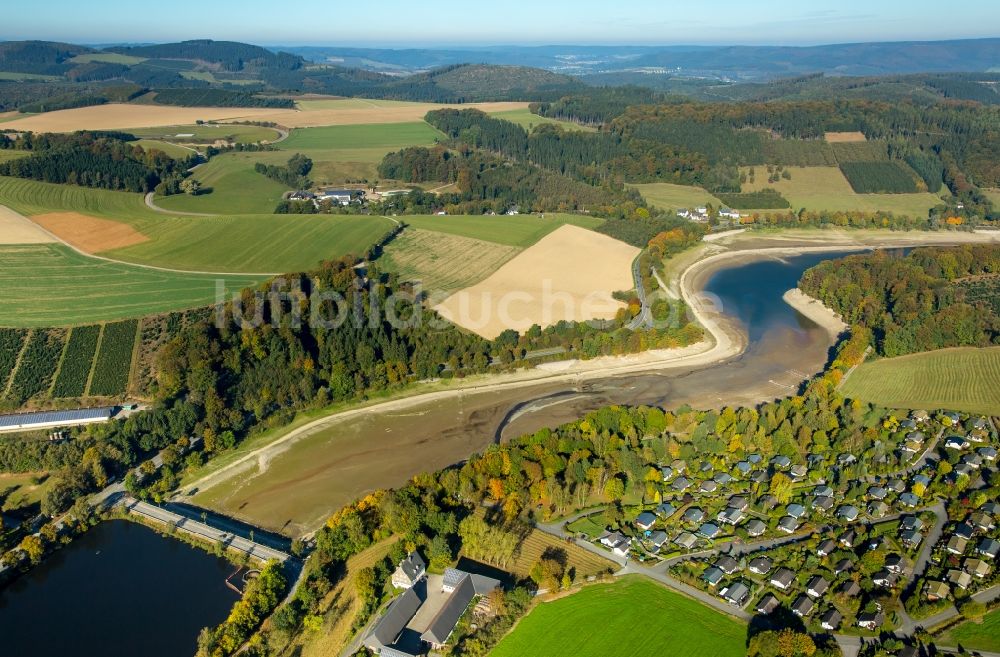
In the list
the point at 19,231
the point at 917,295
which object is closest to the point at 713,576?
the point at 917,295

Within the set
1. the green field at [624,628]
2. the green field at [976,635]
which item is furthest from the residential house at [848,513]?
the green field at [624,628]

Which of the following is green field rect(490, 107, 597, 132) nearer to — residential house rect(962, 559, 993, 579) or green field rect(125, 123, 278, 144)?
green field rect(125, 123, 278, 144)

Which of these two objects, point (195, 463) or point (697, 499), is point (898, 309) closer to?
point (697, 499)

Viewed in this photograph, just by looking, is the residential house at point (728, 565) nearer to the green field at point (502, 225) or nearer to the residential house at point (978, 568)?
the residential house at point (978, 568)

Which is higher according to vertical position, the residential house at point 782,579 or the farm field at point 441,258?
the farm field at point 441,258

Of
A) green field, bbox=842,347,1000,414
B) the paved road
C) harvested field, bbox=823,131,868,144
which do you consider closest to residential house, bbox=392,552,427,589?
the paved road

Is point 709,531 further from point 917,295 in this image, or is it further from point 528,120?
point 528,120
